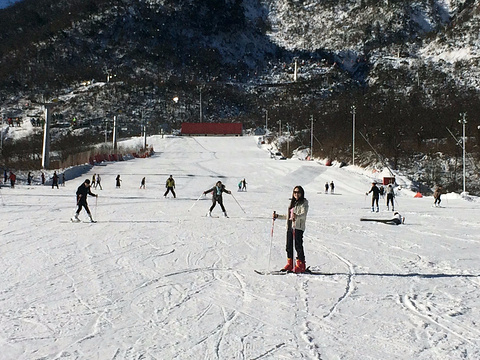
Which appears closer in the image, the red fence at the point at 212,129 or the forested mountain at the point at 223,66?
the red fence at the point at 212,129

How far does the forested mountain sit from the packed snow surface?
72.7 m

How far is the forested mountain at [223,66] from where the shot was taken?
128 m

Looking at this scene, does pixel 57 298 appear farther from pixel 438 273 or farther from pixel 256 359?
pixel 438 273

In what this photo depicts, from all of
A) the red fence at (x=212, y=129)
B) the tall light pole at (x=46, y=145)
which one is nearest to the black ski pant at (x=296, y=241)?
the tall light pole at (x=46, y=145)

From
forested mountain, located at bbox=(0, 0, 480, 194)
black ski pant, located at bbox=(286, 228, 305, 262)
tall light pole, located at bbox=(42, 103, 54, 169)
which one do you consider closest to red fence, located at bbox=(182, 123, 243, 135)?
forested mountain, located at bbox=(0, 0, 480, 194)

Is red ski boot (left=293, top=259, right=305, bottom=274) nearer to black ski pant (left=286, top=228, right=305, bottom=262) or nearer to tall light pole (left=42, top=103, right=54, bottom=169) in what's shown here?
black ski pant (left=286, top=228, right=305, bottom=262)

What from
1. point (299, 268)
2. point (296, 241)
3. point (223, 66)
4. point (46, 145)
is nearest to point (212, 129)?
point (46, 145)

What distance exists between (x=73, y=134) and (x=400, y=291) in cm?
11080

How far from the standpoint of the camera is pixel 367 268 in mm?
9148

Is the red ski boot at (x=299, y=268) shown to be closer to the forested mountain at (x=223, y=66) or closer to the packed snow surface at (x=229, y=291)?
the packed snow surface at (x=229, y=291)

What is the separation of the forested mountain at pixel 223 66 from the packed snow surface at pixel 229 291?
7274cm

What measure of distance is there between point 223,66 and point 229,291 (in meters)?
171

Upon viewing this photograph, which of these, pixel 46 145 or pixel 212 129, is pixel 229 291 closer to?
pixel 46 145

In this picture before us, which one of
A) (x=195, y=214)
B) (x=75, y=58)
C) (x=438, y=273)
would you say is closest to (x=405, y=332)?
(x=438, y=273)
